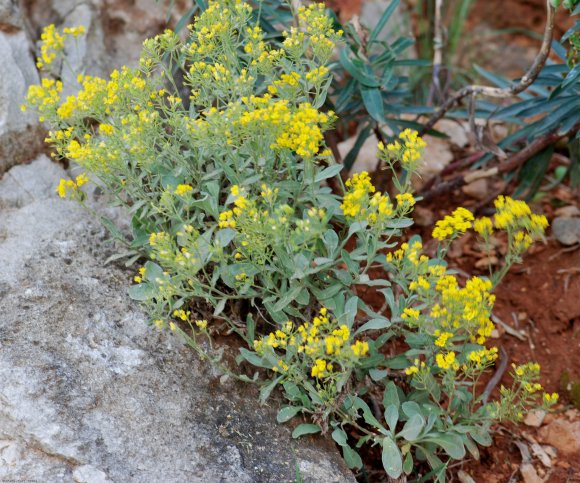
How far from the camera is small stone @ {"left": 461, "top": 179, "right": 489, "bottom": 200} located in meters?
4.41

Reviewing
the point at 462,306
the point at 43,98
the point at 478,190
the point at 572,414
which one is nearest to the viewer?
the point at 462,306

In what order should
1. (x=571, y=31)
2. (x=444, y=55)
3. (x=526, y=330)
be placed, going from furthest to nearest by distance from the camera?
(x=444, y=55), (x=526, y=330), (x=571, y=31)

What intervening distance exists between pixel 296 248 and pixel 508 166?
6.31ft

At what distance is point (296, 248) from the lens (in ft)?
7.48

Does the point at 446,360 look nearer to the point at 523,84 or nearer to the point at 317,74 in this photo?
the point at 317,74

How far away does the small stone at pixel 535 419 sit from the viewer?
3238 millimetres

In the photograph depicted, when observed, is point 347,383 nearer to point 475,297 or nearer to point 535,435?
point 475,297

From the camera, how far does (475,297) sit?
2350 mm

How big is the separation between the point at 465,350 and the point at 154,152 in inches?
54.1

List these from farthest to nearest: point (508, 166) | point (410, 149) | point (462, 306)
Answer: point (508, 166)
point (410, 149)
point (462, 306)

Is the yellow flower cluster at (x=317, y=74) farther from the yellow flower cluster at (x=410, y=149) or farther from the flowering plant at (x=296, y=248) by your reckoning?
the yellow flower cluster at (x=410, y=149)

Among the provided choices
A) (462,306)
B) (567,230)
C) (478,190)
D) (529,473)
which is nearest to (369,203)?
(462,306)

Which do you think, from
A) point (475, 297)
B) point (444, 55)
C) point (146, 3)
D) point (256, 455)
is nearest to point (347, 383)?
point (256, 455)

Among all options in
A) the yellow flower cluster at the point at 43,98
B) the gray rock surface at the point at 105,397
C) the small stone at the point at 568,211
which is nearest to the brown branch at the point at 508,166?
the small stone at the point at 568,211
